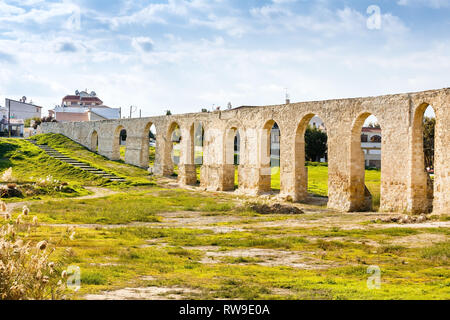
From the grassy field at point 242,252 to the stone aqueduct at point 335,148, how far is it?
162cm

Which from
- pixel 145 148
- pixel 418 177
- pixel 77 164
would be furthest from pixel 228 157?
pixel 418 177

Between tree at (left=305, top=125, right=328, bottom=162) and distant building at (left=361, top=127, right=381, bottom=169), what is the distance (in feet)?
17.3

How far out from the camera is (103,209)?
18.8 m

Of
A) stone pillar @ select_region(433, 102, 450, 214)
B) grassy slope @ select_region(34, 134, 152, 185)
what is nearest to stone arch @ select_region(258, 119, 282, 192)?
grassy slope @ select_region(34, 134, 152, 185)

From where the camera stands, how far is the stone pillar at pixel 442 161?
15.9 metres

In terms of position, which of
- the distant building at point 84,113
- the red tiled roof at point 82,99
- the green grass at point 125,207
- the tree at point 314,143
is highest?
the red tiled roof at point 82,99

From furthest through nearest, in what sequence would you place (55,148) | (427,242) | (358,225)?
1. (55,148)
2. (358,225)
3. (427,242)

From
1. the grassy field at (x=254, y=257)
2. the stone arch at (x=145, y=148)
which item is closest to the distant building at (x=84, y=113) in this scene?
the stone arch at (x=145, y=148)

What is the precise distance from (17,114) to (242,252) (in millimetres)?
78722

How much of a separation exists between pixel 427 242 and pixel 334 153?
9463 mm

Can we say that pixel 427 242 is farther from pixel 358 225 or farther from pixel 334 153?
pixel 334 153

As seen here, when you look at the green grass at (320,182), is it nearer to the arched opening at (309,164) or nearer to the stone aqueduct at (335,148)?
the arched opening at (309,164)

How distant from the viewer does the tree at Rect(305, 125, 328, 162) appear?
171 ft
